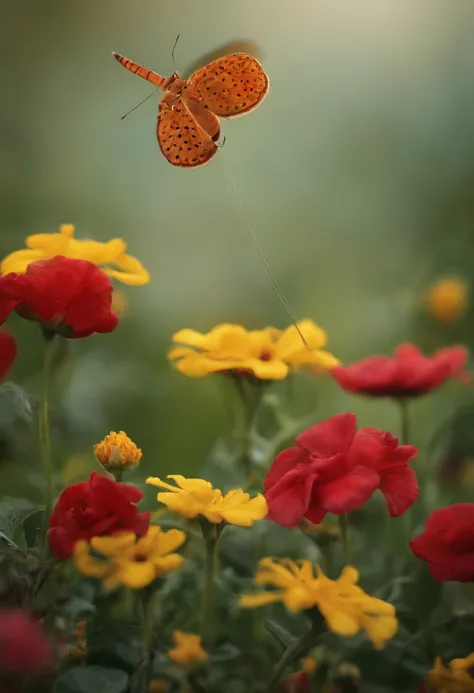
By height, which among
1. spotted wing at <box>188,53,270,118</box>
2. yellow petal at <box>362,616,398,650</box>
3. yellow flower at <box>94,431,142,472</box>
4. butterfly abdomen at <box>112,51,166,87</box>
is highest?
butterfly abdomen at <box>112,51,166,87</box>

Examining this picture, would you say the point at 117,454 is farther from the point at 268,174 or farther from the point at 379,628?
the point at 268,174

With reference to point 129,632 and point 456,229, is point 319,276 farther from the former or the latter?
point 129,632

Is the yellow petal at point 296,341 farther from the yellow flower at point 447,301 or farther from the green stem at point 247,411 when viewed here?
the yellow flower at point 447,301

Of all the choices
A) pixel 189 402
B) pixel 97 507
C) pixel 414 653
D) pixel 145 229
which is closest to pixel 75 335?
pixel 97 507

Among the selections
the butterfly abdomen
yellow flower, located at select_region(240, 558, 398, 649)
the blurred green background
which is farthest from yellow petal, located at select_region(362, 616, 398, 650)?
the blurred green background

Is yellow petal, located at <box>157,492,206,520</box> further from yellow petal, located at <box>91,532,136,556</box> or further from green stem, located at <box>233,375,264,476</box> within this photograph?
green stem, located at <box>233,375,264,476</box>

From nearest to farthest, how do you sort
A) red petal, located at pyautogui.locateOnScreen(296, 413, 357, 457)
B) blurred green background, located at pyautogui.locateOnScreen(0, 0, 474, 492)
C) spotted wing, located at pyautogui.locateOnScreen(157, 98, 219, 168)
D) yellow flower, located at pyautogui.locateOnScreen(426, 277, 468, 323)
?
1. red petal, located at pyautogui.locateOnScreen(296, 413, 357, 457)
2. spotted wing, located at pyautogui.locateOnScreen(157, 98, 219, 168)
3. yellow flower, located at pyautogui.locateOnScreen(426, 277, 468, 323)
4. blurred green background, located at pyautogui.locateOnScreen(0, 0, 474, 492)

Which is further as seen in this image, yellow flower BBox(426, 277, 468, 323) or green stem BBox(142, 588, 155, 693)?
yellow flower BBox(426, 277, 468, 323)

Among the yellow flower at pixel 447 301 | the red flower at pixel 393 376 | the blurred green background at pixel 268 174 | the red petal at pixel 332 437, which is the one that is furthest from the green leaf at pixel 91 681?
the yellow flower at pixel 447 301

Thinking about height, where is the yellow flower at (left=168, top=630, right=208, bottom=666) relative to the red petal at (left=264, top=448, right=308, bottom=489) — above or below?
below
